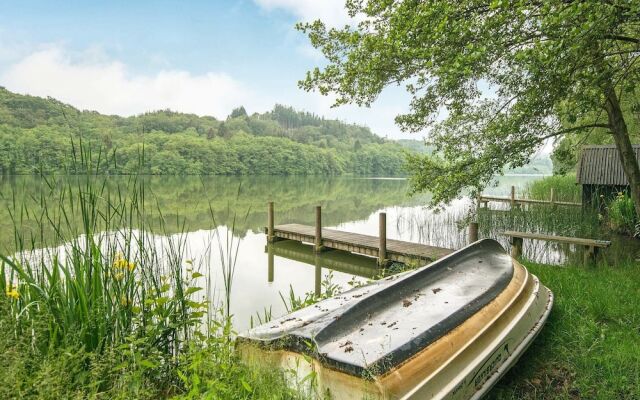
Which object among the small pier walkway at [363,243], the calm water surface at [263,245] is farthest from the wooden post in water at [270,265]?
the small pier walkway at [363,243]

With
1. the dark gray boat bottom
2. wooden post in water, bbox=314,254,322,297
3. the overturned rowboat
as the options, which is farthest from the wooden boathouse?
the overturned rowboat

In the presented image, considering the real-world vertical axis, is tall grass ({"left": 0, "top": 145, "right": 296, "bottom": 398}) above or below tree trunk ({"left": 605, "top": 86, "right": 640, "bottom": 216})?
below

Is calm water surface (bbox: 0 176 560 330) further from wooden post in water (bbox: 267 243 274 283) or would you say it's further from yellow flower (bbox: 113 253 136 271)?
yellow flower (bbox: 113 253 136 271)

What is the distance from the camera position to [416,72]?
6.63m

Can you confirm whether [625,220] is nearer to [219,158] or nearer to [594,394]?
[594,394]

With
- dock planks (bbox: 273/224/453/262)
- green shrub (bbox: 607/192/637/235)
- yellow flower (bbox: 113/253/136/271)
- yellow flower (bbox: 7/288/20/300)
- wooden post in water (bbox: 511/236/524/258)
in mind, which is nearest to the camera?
yellow flower (bbox: 7/288/20/300)

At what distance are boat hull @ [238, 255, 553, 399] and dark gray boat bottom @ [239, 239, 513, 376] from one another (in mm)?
45

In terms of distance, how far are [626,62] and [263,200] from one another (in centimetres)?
2100

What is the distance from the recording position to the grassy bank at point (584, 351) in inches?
113

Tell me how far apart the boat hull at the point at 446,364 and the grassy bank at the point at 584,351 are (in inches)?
9.0

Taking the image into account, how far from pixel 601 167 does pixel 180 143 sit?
36.5 m

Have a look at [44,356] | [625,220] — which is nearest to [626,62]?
[44,356]

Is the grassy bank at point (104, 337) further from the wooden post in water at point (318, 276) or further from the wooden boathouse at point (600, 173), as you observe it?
the wooden boathouse at point (600, 173)

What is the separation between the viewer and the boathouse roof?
12280 mm
